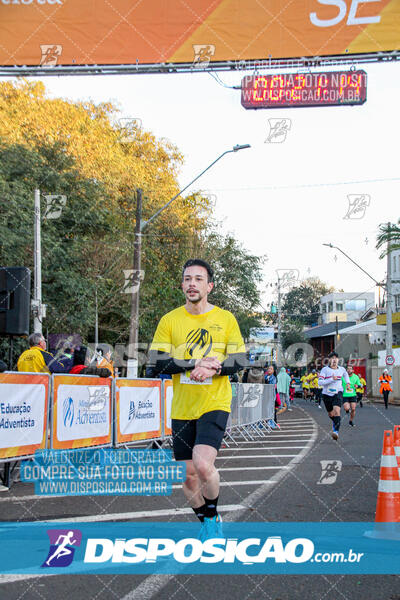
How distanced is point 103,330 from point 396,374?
66.1 ft

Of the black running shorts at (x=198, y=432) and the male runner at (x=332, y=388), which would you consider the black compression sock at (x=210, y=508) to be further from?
the male runner at (x=332, y=388)

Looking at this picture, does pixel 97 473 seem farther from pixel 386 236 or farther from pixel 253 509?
pixel 386 236

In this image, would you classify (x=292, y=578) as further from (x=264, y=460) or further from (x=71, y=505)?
(x=264, y=460)

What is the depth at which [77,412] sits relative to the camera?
9.96 m

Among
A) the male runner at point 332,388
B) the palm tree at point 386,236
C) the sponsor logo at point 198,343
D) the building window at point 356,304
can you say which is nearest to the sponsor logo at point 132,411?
the male runner at point 332,388

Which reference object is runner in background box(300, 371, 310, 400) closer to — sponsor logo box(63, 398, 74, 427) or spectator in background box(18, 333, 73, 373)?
spectator in background box(18, 333, 73, 373)

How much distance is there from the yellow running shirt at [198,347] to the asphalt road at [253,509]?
1.21 metres

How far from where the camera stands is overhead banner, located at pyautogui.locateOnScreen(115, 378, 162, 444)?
11.2 metres

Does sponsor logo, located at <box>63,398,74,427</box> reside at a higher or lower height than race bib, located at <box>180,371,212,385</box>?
lower

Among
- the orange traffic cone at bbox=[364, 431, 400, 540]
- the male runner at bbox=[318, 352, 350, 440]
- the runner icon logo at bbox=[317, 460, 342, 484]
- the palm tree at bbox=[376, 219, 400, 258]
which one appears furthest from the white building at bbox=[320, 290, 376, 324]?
the orange traffic cone at bbox=[364, 431, 400, 540]

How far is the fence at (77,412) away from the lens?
867 cm

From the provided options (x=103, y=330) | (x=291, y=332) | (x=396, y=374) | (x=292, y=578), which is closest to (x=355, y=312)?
(x=291, y=332)

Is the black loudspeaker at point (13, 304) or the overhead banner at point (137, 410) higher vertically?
the black loudspeaker at point (13, 304)

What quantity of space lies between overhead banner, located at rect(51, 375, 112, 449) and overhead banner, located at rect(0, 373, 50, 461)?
25 centimetres
